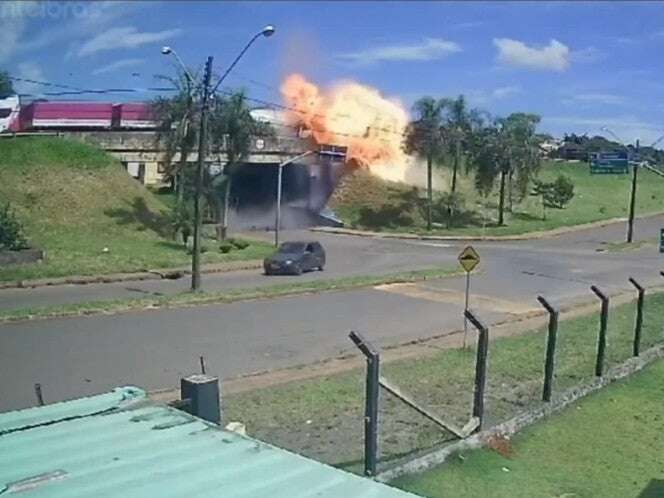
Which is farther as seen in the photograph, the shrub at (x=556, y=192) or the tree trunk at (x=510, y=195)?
the shrub at (x=556, y=192)

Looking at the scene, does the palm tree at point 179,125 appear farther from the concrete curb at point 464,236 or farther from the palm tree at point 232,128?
the concrete curb at point 464,236

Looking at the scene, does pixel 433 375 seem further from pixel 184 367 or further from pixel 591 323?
pixel 591 323

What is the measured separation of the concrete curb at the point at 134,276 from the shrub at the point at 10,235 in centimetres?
364

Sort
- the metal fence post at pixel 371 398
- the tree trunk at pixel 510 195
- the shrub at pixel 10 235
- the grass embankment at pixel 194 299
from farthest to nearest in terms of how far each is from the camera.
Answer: the tree trunk at pixel 510 195 < the shrub at pixel 10 235 < the grass embankment at pixel 194 299 < the metal fence post at pixel 371 398

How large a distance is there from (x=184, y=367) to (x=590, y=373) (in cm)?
650

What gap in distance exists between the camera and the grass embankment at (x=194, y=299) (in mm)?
18406

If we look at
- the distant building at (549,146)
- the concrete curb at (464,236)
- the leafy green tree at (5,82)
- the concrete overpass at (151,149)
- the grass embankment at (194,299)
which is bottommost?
the concrete curb at (464,236)

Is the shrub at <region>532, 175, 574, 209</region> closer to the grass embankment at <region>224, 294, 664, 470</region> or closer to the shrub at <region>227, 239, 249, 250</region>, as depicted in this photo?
the shrub at <region>227, 239, 249, 250</region>

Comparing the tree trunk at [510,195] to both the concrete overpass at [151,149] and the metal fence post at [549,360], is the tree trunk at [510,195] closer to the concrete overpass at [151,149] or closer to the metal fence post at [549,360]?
the concrete overpass at [151,149]

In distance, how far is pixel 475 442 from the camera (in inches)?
364

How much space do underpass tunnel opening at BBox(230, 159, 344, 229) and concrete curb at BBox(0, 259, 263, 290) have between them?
2423 centimetres

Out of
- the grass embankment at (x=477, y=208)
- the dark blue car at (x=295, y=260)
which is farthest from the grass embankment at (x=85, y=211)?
the grass embankment at (x=477, y=208)

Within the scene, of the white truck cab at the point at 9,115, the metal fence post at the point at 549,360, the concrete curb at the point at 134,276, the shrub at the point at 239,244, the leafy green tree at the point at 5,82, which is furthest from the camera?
the white truck cab at the point at 9,115

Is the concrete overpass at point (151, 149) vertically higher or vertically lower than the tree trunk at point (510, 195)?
higher
